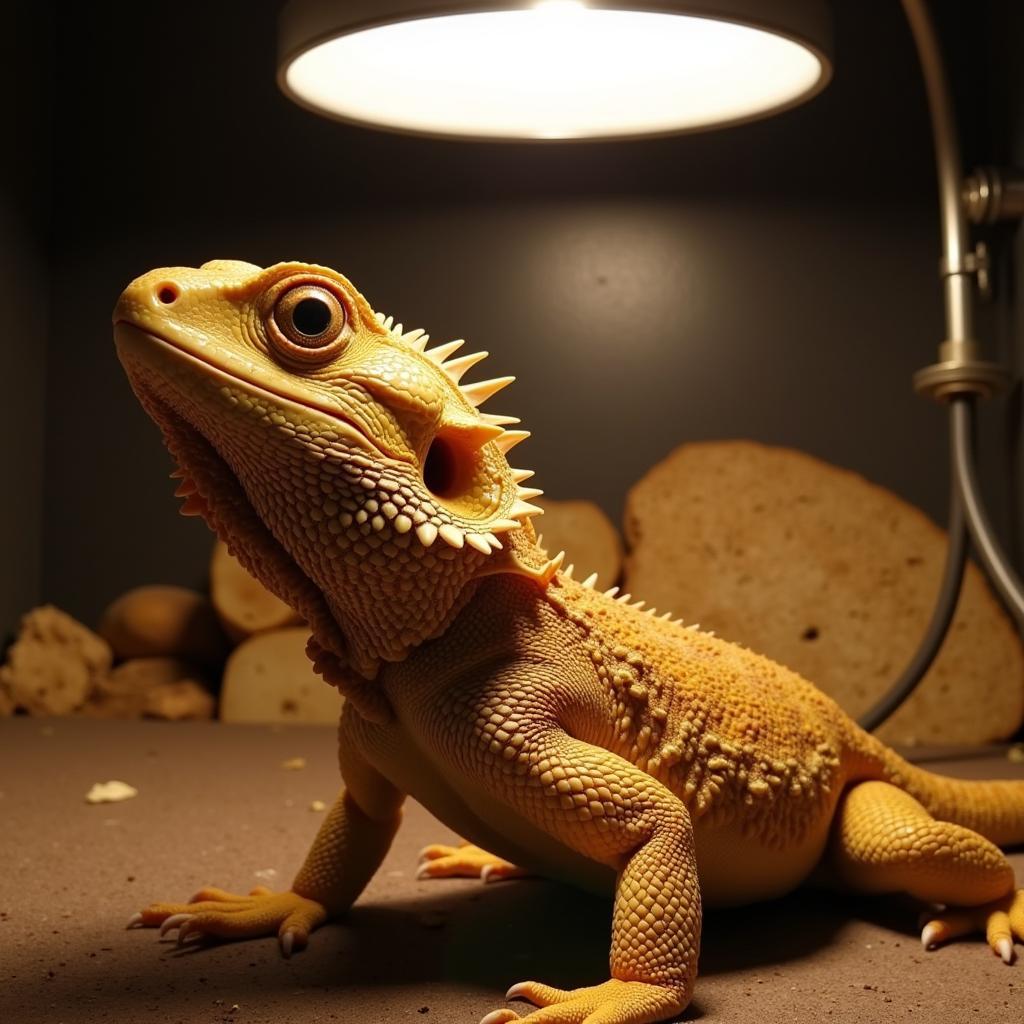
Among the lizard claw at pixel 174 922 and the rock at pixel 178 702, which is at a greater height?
the lizard claw at pixel 174 922

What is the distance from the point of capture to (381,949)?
66.7 inches

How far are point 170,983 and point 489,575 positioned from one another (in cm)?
65

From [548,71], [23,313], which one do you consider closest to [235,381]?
[548,71]

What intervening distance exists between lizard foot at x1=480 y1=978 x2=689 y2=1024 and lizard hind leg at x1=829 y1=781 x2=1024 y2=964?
48 centimetres

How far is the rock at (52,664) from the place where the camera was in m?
4.43

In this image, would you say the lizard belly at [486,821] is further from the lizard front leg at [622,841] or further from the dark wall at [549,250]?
the dark wall at [549,250]

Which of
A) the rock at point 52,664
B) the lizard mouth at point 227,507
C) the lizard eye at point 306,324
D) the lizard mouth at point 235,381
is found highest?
the lizard eye at point 306,324

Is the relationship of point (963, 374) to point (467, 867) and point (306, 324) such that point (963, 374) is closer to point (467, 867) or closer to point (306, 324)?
point (467, 867)

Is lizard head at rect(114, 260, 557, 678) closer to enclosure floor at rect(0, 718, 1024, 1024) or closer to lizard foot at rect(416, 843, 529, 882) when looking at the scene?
enclosure floor at rect(0, 718, 1024, 1024)

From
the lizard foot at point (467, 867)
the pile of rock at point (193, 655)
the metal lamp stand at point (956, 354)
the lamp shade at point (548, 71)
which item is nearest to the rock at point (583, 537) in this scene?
the pile of rock at point (193, 655)

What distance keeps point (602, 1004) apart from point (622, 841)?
184 millimetres

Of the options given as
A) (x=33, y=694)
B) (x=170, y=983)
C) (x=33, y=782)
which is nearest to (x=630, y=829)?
(x=170, y=983)

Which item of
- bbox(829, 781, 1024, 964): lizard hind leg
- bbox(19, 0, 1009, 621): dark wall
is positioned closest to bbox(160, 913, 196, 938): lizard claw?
bbox(829, 781, 1024, 964): lizard hind leg

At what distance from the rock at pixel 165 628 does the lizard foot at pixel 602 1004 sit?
3498 mm
